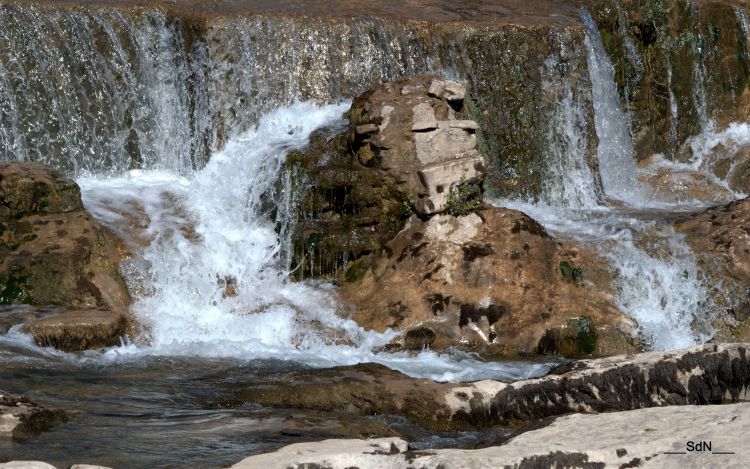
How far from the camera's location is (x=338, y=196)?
470 inches

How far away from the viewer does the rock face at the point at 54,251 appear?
10.4 m

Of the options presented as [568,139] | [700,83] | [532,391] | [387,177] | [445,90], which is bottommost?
[532,391]

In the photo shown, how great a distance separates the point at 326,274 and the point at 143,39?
465 cm

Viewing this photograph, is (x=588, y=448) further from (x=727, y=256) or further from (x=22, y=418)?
(x=727, y=256)

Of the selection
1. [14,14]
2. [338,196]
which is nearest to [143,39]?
[14,14]

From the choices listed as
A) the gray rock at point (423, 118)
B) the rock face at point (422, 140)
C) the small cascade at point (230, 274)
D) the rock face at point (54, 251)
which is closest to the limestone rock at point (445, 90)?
the rock face at point (422, 140)

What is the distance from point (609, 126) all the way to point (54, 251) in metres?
8.58

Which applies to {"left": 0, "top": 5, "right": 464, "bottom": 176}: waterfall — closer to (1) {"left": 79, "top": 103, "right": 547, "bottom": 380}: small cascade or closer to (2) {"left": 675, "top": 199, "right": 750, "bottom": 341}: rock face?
(1) {"left": 79, "top": 103, "right": 547, "bottom": 380}: small cascade

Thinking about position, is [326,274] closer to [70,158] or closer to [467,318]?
[467,318]

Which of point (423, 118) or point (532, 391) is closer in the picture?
point (532, 391)

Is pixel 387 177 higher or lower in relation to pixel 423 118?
lower

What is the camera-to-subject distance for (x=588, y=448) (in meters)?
4.77

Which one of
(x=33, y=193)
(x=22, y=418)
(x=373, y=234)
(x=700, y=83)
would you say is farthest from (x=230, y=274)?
(x=700, y=83)

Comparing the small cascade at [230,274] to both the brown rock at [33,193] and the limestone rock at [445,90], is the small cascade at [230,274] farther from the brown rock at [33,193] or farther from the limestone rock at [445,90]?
the limestone rock at [445,90]
